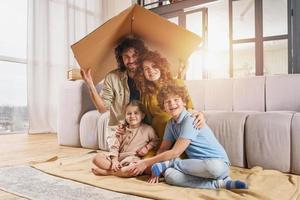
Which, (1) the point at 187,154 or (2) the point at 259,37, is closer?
(1) the point at 187,154

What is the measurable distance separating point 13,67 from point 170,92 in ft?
8.00

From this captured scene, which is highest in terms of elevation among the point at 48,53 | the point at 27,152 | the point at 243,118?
the point at 48,53

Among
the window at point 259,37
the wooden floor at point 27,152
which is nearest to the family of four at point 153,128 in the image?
the wooden floor at point 27,152

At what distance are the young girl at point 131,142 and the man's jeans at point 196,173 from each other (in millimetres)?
128

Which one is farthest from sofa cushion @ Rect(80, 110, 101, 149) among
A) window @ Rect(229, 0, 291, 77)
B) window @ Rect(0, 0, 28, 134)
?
window @ Rect(229, 0, 291, 77)

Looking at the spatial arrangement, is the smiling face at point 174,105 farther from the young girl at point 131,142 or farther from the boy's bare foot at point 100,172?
the boy's bare foot at point 100,172

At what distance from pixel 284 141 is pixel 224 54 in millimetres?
1972

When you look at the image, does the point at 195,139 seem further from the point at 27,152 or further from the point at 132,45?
the point at 27,152

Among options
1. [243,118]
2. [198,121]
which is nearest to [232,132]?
[243,118]

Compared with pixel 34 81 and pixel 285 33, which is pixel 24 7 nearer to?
pixel 34 81

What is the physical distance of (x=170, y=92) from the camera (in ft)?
3.12

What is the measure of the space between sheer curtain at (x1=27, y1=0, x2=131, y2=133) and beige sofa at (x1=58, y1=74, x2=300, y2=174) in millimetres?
1039

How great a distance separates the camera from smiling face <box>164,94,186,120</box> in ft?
3.10

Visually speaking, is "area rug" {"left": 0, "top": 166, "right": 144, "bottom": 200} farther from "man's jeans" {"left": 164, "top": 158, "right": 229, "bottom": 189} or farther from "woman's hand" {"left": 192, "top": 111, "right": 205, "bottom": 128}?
"woman's hand" {"left": 192, "top": 111, "right": 205, "bottom": 128}
